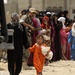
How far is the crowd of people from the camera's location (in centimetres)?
850

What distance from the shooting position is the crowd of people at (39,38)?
8500 millimetres

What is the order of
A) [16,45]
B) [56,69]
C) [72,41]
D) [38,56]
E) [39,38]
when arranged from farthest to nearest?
1. [72,41]
2. [56,69]
3. [38,56]
4. [39,38]
5. [16,45]

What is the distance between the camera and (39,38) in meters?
8.68

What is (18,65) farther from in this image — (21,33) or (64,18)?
(64,18)

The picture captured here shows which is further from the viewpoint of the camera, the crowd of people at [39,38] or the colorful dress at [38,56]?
the colorful dress at [38,56]

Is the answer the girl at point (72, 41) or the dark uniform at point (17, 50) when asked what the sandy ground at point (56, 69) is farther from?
the dark uniform at point (17, 50)

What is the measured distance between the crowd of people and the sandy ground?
10.8 inches

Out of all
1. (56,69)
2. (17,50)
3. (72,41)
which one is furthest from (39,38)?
(72,41)

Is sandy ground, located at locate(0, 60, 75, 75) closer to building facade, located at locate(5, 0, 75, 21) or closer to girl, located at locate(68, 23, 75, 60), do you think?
girl, located at locate(68, 23, 75, 60)

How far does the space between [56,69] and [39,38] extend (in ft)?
7.38

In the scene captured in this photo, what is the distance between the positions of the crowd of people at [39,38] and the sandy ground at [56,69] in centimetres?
28

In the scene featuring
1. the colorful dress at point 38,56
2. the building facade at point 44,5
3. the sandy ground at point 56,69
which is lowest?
the building facade at point 44,5

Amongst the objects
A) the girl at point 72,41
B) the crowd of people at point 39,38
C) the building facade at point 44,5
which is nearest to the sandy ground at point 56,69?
the crowd of people at point 39,38

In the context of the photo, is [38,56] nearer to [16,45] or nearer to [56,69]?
[16,45]
